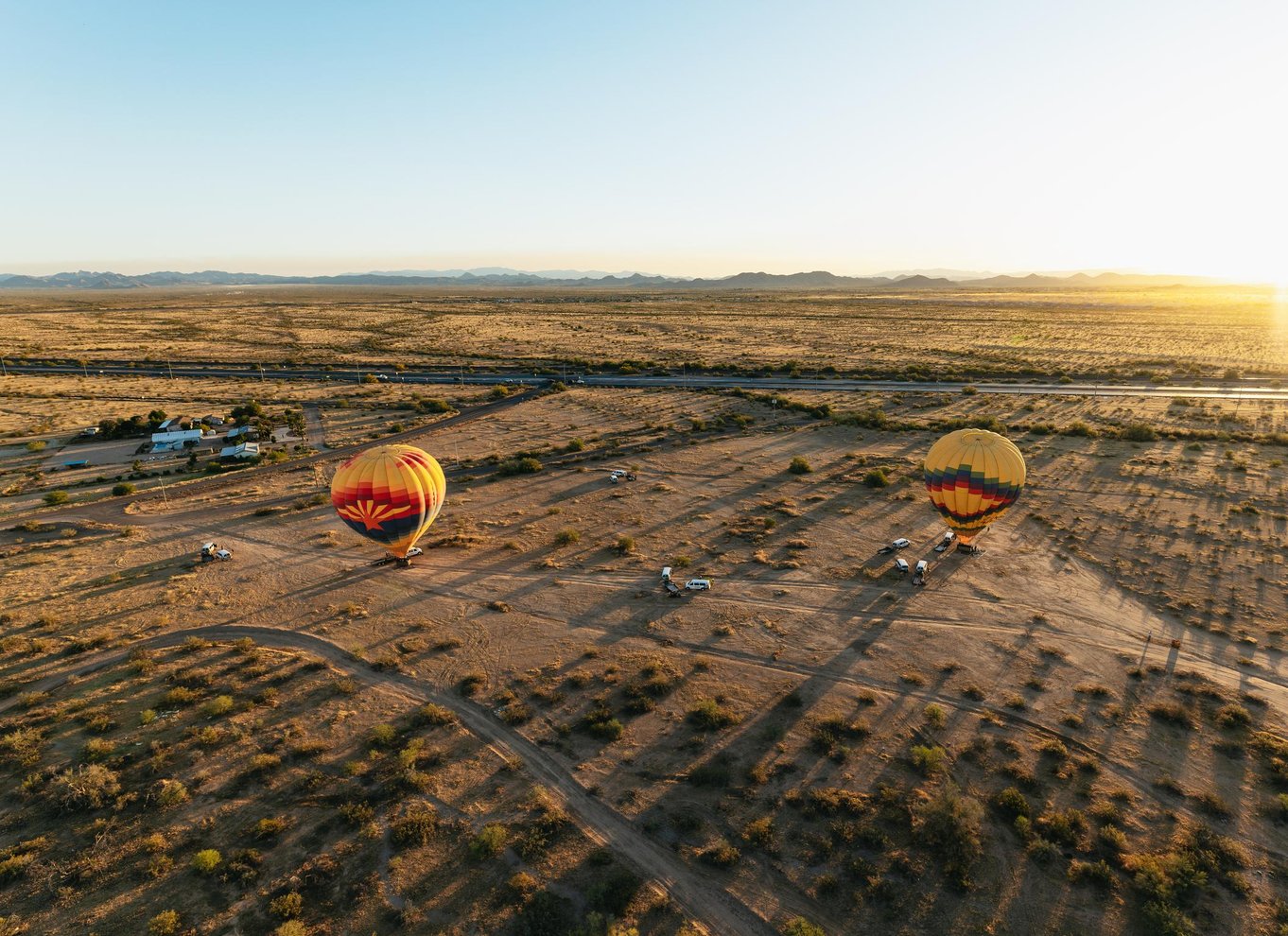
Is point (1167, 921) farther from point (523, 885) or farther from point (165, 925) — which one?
point (165, 925)

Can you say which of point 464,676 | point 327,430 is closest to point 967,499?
point 464,676

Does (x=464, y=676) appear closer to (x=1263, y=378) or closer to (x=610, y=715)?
(x=610, y=715)

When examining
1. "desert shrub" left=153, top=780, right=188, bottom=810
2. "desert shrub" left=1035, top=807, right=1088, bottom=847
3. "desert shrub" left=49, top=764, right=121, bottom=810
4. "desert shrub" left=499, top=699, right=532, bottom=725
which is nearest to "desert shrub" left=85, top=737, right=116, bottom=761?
"desert shrub" left=49, top=764, right=121, bottom=810

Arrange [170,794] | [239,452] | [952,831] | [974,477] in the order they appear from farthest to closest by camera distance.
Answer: [239,452] < [974,477] < [170,794] < [952,831]

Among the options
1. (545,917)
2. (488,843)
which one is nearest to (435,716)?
(488,843)

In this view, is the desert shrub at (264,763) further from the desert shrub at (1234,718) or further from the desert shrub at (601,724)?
the desert shrub at (1234,718)

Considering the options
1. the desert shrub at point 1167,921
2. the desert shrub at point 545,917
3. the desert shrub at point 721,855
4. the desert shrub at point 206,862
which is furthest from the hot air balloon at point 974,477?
the desert shrub at point 206,862
